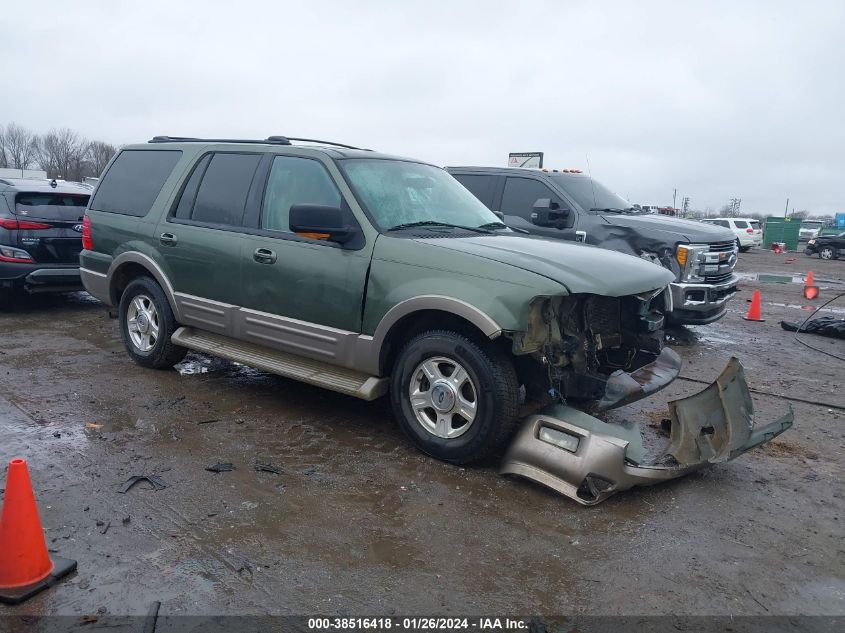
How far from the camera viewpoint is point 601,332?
4.72 metres

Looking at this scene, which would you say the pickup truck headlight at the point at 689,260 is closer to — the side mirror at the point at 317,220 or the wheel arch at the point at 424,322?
the wheel arch at the point at 424,322

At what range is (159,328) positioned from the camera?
19.8 ft

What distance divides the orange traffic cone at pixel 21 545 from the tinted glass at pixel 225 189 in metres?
2.89

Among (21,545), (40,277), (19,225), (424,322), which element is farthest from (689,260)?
(19,225)

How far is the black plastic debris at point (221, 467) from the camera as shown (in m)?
4.17

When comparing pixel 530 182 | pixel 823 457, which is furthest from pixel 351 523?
pixel 530 182

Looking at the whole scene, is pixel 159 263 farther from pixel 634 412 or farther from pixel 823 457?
pixel 823 457

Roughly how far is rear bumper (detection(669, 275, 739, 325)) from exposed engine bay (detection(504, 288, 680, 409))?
285cm

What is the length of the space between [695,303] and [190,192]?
564cm

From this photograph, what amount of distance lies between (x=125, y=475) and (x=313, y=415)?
59.6 inches

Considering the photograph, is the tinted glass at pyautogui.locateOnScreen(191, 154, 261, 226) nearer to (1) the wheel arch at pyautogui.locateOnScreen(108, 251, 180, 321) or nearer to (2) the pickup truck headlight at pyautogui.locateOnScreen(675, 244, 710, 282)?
(1) the wheel arch at pyautogui.locateOnScreen(108, 251, 180, 321)

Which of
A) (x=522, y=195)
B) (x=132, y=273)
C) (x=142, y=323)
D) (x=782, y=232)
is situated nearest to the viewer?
(x=142, y=323)

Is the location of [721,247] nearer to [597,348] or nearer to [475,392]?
[597,348]

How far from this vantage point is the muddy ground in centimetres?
298
